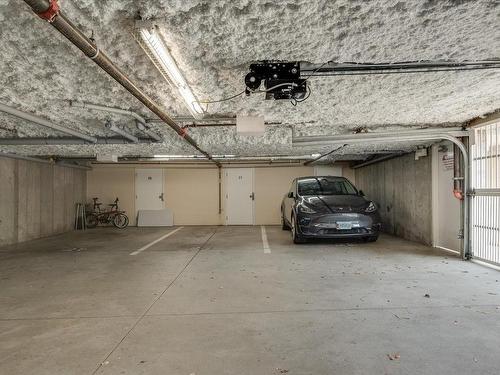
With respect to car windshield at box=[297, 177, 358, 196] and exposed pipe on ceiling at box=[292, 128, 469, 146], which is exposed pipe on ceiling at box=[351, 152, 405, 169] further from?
exposed pipe on ceiling at box=[292, 128, 469, 146]

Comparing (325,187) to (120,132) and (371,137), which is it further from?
(120,132)

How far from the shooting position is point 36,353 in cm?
221

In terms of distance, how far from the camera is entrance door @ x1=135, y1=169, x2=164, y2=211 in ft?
37.4

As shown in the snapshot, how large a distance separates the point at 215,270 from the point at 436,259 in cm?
333

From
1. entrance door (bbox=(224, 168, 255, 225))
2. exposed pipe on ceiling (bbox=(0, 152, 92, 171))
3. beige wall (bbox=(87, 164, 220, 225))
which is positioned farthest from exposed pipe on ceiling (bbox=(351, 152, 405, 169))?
exposed pipe on ceiling (bbox=(0, 152, 92, 171))

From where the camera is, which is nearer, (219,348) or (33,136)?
(219,348)

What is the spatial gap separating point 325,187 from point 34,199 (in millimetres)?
7034

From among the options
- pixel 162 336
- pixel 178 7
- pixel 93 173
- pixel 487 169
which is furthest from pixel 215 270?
pixel 93 173

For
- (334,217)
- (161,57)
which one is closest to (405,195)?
(334,217)

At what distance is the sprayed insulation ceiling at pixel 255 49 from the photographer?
1998 mm

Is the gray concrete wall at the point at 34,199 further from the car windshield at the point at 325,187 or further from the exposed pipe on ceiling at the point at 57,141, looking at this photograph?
the car windshield at the point at 325,187

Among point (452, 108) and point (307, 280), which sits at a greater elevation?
point (452, 108)

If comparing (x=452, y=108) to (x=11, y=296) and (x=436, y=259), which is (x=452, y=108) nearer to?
(x=436, y=259)

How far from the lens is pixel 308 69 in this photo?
2797 millimetres
